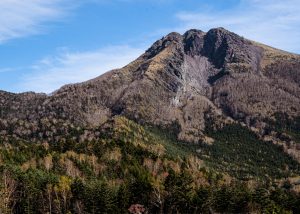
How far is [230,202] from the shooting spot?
562ft

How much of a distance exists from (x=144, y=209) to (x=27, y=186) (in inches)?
1618

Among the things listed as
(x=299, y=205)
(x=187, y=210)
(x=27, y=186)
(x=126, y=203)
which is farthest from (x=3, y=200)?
(x=299, y=205)

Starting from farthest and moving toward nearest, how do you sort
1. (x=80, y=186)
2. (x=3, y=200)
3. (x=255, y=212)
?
(x=80, y=186), (x=255, y=212), (x=3, y=200)

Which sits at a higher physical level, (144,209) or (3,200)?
(3,200)

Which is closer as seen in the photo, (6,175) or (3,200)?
(3,200)

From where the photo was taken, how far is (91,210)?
167000mm

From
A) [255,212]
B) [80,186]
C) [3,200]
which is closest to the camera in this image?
[3,200]

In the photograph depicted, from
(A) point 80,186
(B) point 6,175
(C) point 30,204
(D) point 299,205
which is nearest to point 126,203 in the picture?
(A) point 80,186

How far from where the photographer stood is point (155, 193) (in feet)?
573

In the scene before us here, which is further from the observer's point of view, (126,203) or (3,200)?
(126,203)

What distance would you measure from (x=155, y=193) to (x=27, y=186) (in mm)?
44509

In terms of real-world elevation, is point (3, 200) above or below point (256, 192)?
above

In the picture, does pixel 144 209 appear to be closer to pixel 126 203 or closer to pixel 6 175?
pixel 126 203

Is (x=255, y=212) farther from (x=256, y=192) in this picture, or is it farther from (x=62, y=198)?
(x=62, y=198)
